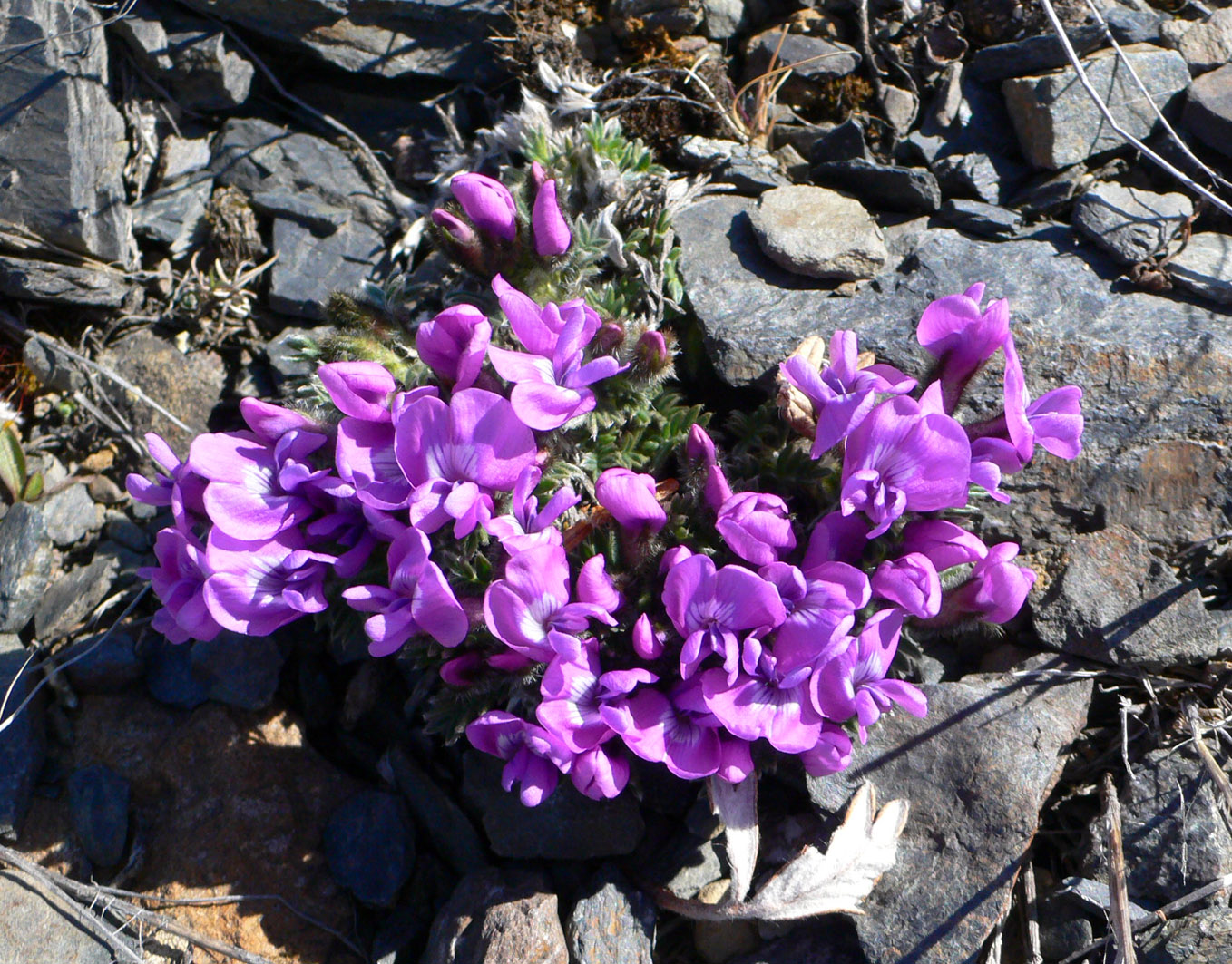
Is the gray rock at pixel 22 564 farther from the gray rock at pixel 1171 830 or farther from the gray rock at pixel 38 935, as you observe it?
the gray rock at pixel 1171 830

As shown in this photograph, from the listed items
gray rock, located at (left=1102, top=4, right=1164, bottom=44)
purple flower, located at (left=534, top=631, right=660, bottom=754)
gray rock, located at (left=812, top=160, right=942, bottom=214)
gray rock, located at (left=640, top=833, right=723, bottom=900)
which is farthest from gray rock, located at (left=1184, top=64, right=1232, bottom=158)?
gray rock, located at (left=640, top=833, right=723, bottom=900)

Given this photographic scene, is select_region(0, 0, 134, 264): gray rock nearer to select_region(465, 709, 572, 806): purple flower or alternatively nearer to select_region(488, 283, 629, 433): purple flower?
select_region(488, 283, 629, 433): purple flower

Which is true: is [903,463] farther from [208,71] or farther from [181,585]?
[208,71]

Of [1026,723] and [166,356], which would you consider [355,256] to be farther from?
[1026,723]

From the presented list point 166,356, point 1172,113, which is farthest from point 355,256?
point 1172,113

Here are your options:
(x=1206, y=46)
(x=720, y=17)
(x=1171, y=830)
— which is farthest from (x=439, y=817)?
(x=1206, y=46)

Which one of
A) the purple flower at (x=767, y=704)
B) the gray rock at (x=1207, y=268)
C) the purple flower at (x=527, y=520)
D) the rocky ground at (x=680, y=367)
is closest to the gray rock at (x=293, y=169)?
the rocky ground at (x=680, y=367)
